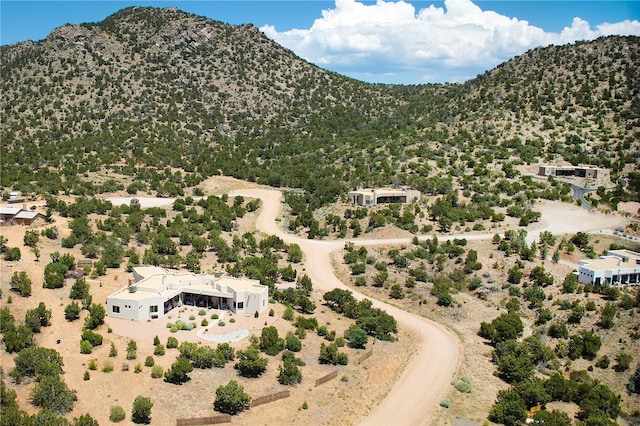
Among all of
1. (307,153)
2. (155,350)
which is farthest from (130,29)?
(155,350)

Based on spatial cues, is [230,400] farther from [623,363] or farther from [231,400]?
[623,363]

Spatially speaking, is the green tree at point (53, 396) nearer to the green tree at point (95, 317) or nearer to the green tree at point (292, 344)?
the green tree at point (95, 317)

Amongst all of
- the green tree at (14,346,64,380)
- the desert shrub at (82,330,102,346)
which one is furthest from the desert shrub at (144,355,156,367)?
the green tree at (14,346,64,380)

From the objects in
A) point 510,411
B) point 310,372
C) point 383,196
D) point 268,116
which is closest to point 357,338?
point 310,372

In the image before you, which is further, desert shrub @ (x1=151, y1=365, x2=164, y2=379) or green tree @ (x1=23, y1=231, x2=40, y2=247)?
green tree @ (x1=23, y1=231, x2=40, y2=247)

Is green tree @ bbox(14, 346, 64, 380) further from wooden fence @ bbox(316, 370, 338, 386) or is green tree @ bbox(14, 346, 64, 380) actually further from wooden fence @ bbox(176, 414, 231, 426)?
wooden fence @ bbox(316, 370, 338, 386)

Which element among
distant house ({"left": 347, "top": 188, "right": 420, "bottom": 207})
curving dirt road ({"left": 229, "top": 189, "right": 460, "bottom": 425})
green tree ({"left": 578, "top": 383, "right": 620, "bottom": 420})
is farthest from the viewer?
distant house ({"left": 347, "top": 188, "right": 420, "bottom": 207})
